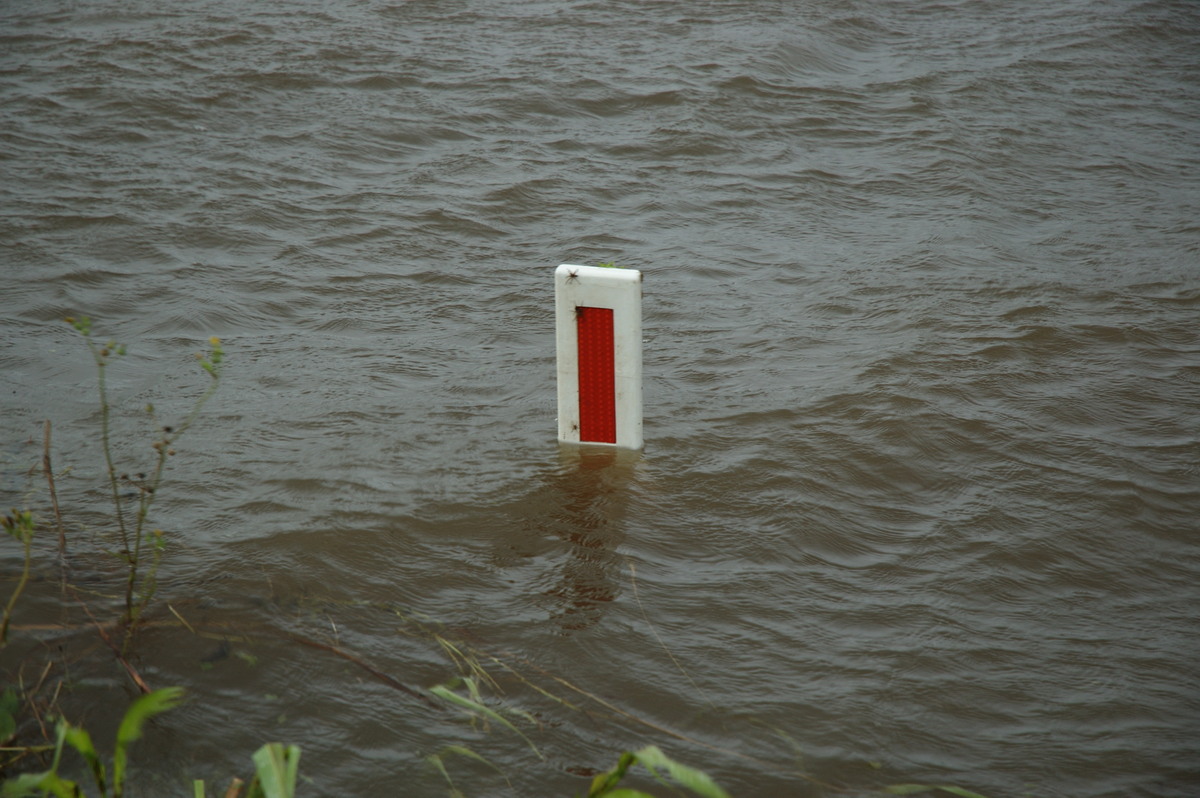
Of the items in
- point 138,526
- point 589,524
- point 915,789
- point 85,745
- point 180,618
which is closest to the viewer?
point 85,745

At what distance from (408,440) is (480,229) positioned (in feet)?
7.98

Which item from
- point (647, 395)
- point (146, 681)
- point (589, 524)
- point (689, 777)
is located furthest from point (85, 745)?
point (647, 395)

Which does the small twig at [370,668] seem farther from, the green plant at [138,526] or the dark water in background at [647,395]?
the green plant at [138,526]

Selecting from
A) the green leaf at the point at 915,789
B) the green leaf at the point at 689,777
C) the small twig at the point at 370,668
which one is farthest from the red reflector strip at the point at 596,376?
the green leaf at the point at 689,777

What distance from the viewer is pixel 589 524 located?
12.1 ft

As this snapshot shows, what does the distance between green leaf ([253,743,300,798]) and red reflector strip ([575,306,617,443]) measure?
2092mm

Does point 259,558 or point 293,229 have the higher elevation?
point 293,229

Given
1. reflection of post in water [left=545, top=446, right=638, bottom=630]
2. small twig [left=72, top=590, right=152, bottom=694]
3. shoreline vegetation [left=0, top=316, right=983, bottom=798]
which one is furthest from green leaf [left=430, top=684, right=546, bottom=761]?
small twig [left=72, top=590, right=152, bottom=694]

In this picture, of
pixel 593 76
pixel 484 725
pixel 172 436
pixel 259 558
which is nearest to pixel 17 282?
pixel 172 436

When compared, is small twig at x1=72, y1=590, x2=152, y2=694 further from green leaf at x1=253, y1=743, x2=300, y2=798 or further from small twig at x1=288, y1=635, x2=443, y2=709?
green leaf at x1=253, y1=743, x2=300, y2=798

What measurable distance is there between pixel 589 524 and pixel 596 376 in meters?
0.55

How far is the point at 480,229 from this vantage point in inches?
250

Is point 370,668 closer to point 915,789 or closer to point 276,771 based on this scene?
point 276,771

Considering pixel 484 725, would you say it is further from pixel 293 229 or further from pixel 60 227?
pixel 60 227
